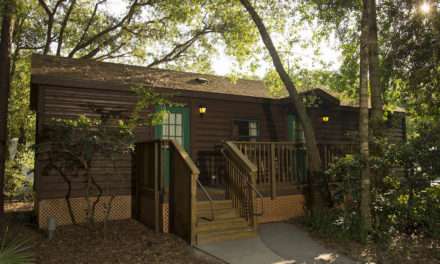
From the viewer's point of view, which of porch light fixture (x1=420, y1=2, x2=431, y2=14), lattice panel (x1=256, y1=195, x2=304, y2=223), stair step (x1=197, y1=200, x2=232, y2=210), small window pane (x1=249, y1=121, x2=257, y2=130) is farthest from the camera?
small window pane (x1=249, y1=121, x2=257, y2=130)

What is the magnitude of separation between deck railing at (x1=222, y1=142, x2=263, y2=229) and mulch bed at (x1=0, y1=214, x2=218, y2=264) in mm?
1478

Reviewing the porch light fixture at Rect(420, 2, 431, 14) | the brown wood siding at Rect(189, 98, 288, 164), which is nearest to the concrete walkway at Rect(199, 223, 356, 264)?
the brown wood siding at Rect(189, 98, 288, 164)

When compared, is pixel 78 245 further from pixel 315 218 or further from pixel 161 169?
pixel 315 218

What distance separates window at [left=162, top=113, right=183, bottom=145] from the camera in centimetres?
864

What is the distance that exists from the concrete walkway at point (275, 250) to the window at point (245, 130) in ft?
12.4

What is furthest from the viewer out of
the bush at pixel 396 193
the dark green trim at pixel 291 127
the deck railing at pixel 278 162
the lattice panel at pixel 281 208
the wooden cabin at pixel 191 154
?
the dark green trim at pixel 291 127

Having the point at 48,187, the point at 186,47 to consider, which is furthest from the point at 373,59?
the point at 186,47

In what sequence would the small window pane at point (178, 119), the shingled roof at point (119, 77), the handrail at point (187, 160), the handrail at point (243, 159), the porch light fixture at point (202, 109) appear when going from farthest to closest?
the porch light fixture at point (202, 109), the small window pane at point (178, 119), the shingled roof at point (119, 77), the handrail at point (243, 159), the handrail at point (187, 160)

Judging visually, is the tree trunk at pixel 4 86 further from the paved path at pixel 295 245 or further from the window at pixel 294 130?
the window at pixel 294 130

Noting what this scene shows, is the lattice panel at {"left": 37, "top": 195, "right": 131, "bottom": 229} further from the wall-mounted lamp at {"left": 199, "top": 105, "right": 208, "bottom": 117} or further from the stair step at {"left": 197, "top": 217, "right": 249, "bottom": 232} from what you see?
the wall-mounted lamp at {"left": 199, "top": 105, "right": 208, "bottom": 117}

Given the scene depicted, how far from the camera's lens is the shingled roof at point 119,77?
7.30 m

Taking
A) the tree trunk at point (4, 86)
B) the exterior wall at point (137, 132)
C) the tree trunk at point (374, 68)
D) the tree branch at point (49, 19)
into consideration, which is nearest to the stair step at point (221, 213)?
the exterior wall at point (137, 132)

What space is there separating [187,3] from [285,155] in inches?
241

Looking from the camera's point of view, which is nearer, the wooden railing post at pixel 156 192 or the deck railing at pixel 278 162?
the wooden railing post at pixel 156 192
